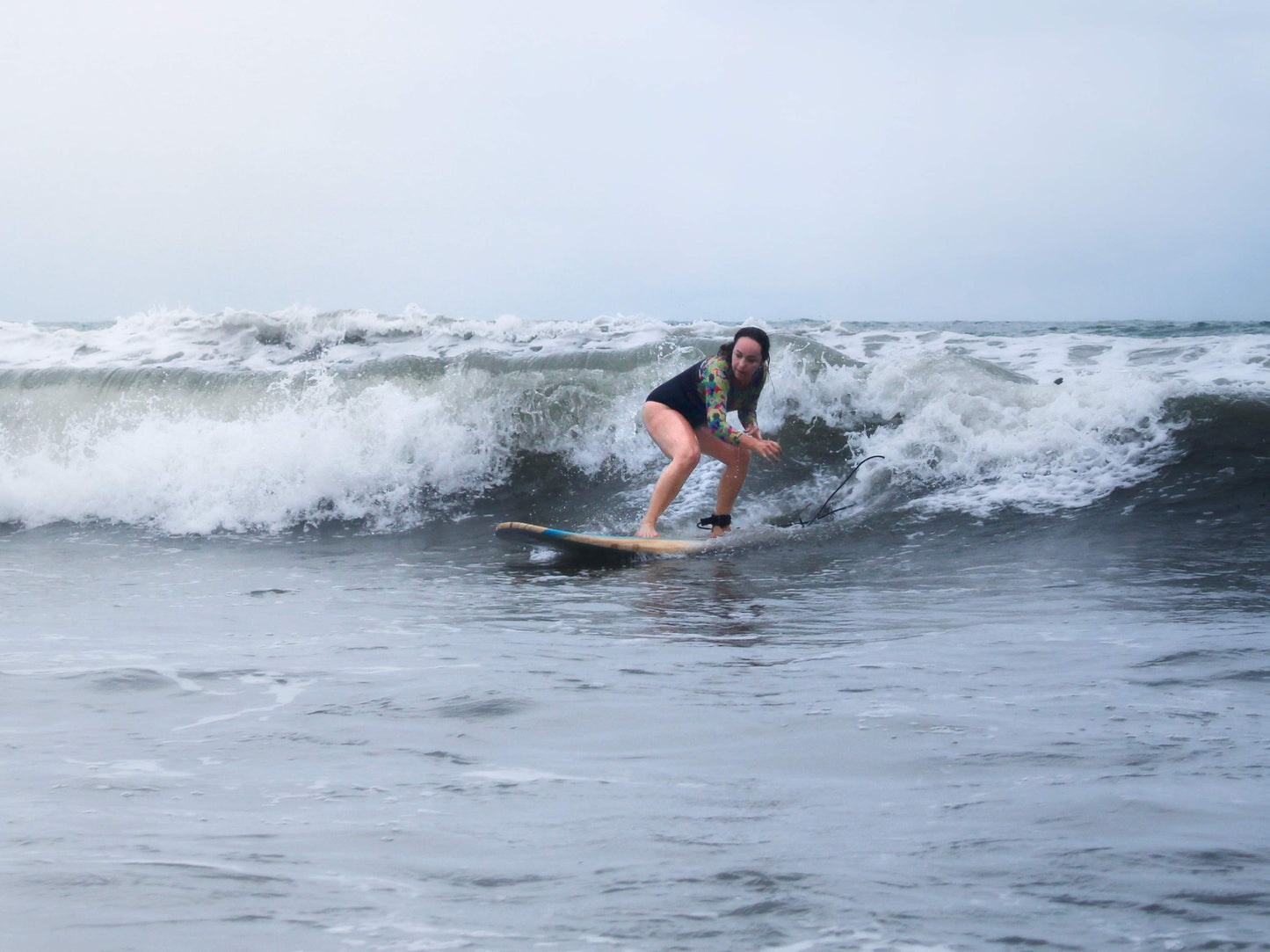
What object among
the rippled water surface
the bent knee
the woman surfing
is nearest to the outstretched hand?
the woman surfing

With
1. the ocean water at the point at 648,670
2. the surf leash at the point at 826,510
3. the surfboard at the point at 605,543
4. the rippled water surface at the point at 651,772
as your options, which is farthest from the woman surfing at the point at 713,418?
the rippled water surface at the point at 651,772

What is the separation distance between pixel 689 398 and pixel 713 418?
0.36 metres

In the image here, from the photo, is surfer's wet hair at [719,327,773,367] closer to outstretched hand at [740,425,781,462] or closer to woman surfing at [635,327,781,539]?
woman surfing at [635,327,781,539]

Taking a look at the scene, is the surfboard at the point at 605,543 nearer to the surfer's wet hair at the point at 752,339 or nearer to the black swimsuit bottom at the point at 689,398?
the black swimsuit bottom at the point at 689,398

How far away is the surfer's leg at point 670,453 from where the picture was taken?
22.3 feet

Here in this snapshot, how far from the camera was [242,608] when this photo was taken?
17.8 ft

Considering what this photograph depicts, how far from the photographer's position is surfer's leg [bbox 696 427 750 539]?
23.4ft

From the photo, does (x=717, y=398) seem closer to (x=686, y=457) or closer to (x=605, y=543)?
(x=686, y=457)

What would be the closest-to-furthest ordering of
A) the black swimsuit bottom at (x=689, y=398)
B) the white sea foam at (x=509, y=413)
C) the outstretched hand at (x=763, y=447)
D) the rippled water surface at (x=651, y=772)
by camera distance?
the rippled water surface at (x=651, y=772) → the outstretched hand at (x=763, y=447) → the black swimsuit bottom at (x=689, y=398) → the white sea foam at (x=509, y=413)

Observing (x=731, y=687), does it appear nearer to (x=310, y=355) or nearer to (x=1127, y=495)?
(x=1127, y=495)

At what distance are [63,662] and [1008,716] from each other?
126 inches

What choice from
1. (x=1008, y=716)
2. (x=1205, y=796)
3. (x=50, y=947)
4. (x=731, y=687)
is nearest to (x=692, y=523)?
(x=731, y=687)

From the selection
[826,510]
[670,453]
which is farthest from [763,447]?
[826,510]

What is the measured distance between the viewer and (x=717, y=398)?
6.79m
